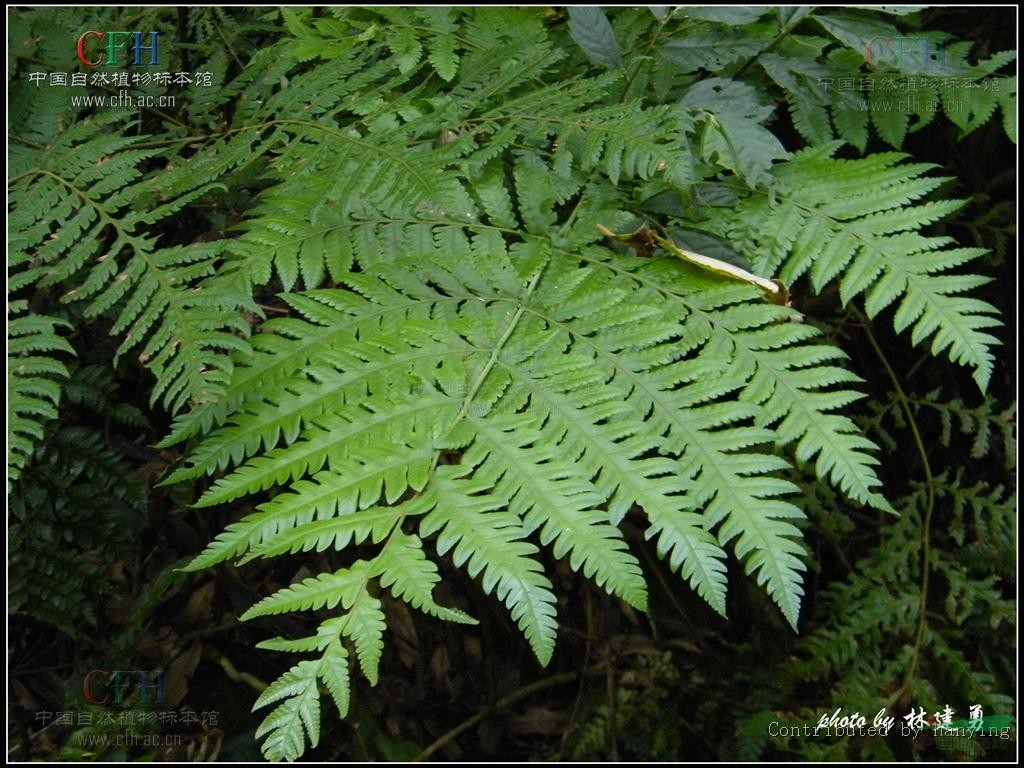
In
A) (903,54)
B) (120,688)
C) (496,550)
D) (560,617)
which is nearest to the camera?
(496,550)

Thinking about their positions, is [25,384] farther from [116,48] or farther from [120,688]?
[120,688]

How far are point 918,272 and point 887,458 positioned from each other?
1306 millimetres

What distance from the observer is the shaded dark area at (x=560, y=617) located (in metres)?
2.18

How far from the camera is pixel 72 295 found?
58.4 inches

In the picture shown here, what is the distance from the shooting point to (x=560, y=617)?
2.66 metres

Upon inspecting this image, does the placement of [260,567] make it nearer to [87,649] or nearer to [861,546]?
[87,649]

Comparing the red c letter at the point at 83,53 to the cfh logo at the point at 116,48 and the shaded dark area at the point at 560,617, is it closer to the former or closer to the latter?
the cfh logo at the point at 116,48

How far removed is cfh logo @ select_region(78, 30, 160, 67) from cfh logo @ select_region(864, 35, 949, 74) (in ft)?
5.59

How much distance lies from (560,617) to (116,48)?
2032 millimetres

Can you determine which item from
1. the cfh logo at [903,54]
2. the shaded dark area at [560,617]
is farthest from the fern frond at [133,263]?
the cfh logo at [903,54]

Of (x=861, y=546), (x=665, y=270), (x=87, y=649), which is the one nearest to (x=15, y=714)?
(x=87, y=649)

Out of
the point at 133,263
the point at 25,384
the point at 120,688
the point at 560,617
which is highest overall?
the point at 133,263

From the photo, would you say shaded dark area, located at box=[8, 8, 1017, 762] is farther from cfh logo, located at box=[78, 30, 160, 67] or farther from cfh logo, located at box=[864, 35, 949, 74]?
cfh logo, located at box=[864, 35, 949, 74]

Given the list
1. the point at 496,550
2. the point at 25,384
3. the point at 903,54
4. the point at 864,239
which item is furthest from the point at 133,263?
the point at 903,54
